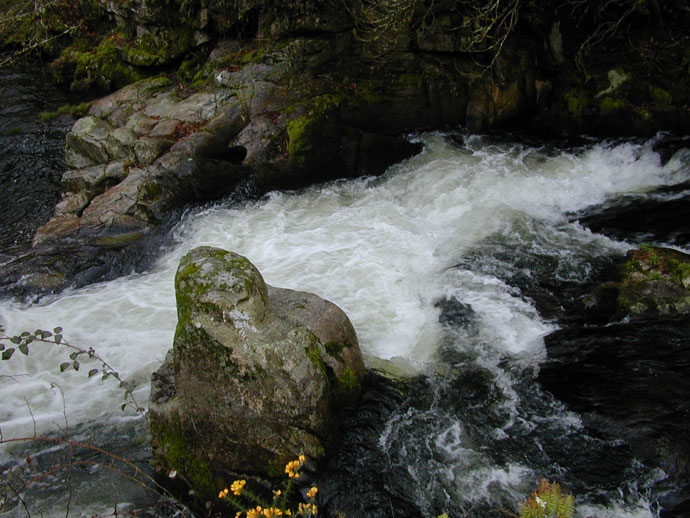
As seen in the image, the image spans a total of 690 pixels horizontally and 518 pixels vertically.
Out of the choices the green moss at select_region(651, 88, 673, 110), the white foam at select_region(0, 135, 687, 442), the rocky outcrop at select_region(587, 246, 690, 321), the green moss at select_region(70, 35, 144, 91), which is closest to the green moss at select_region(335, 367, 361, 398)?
the white foam at select_region(0, 135, 687, 442)

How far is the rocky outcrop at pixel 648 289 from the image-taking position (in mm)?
5820

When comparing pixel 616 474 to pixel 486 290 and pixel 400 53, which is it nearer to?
pixel 486 290

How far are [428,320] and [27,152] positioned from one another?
1000cm

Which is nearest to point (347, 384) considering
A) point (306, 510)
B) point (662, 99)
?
point (306, 510)

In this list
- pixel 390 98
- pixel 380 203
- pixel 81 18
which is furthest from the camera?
pixel 81 18

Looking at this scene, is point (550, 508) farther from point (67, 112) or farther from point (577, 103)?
point (67, 112)

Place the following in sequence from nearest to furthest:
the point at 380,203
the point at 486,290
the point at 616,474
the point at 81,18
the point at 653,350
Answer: the point at 616,474, the point at 653,350, the point at 486,290, the point at 380,203, the point at 81,18

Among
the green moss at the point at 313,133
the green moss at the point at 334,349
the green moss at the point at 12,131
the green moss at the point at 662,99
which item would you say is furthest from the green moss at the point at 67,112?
the green moss at the point at 662,99

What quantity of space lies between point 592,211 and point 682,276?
2.84 meters

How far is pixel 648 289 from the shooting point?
6004mm

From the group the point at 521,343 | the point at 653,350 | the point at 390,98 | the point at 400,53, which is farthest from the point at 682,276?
the point at 400,53

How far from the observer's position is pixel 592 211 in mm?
8656

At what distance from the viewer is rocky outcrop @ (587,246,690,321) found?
229 inches

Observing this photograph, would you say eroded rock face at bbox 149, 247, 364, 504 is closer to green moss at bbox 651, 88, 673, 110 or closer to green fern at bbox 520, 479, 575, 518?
green fern at bbox 520, 479, 575, 518
